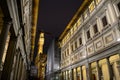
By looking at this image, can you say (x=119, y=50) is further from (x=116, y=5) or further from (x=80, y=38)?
(x=80, y=38)

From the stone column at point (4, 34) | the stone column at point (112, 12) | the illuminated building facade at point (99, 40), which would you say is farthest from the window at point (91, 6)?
the stone column at point (4, 34)

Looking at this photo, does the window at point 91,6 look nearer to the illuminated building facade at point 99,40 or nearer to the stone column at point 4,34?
the illuminated building facade at point 99,40

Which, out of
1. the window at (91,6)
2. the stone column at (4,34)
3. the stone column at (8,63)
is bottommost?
the stone column at (8,63)


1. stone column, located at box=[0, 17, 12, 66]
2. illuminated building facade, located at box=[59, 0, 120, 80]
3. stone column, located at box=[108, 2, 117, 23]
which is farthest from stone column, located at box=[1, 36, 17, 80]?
stone column, located at box=[108, 2, 117, 23]

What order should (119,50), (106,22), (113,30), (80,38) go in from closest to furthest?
(119,50) → (113,30) → (106,22) → (80,38)

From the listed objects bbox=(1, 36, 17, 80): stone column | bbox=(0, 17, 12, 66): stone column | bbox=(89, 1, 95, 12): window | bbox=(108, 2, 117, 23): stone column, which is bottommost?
bbox=(1, 36, 17, 80): stone column

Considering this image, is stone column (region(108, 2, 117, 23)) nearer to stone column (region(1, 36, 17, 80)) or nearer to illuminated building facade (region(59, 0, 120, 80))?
illuminated building facade (region(59, 0, 120, 80))

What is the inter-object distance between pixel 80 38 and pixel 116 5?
7.04m

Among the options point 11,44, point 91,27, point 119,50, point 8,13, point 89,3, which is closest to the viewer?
point 8,13

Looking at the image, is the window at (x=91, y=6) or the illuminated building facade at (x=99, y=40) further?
the window at (x=91, y=6)

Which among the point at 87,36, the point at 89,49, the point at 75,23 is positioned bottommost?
the point at 89,49

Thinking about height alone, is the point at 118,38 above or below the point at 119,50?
above

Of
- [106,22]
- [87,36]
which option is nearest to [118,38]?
[106,22]

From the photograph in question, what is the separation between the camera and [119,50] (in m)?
8.05
